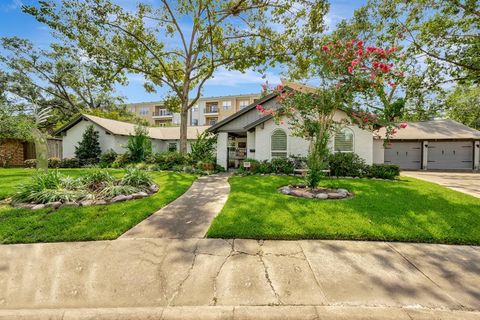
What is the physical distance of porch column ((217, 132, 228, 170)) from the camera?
16.0 metres

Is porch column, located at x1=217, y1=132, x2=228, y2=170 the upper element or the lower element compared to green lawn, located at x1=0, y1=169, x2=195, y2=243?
upper

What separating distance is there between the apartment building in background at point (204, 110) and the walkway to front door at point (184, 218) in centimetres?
3523

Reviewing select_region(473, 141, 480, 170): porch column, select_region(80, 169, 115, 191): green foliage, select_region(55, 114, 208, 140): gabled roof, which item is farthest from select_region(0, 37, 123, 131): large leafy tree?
select_region(473, 141, 480, 170): porch column

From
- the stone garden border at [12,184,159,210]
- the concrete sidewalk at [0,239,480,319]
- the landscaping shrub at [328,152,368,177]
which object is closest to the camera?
the concrete sidewalk at [0,239,480,319]

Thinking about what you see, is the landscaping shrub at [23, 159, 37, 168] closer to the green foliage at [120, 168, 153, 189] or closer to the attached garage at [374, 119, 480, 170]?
the green foliage at [120, 168, 153, 189]

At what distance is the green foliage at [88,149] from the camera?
703 inches

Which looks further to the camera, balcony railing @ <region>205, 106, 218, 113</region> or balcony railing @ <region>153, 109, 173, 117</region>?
balcony railing @ <region>153, 109, 173, 117</region>

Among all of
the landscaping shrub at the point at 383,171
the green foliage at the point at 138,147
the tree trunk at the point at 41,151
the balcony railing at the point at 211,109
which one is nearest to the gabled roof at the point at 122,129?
the green foliage at the point at 138,147

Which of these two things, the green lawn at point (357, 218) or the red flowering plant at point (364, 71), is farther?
the red flowering plant at point (364, 71)

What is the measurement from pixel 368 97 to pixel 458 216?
4.43m

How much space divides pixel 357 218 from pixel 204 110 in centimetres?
4232

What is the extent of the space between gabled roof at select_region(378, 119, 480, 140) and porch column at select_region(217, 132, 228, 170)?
13.7 metres

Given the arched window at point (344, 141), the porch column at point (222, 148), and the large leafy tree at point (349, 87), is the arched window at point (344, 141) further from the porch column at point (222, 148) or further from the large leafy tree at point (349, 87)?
the porch column at point (222, 148)

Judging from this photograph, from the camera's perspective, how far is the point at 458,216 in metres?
5.49
